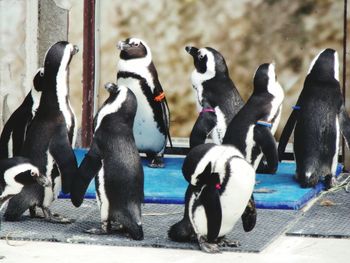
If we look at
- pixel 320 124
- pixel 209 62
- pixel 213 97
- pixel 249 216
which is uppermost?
pixel 209 62

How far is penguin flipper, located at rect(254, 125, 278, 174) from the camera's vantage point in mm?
7852

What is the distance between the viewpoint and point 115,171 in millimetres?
6734

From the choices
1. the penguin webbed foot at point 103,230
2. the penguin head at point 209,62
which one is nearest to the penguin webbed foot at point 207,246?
the penguin webbed foot at point 103,230

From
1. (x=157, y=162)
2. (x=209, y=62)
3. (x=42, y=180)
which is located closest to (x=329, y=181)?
(x=209, y=62)

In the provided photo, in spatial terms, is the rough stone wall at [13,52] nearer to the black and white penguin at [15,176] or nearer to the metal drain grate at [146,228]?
the metal drain grate at [146,228]

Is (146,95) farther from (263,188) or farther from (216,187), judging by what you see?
(216,187)

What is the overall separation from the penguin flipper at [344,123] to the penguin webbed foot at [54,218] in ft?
6.83

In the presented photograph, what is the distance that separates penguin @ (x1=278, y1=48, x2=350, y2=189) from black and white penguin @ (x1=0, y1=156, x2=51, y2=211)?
7.09 feet

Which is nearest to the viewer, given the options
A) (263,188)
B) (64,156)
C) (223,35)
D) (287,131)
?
(64,156)

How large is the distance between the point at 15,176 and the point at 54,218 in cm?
71

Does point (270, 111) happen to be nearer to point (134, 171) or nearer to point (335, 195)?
point (335, 195)

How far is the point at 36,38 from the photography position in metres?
9.46

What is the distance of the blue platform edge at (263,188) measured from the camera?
7598 mm

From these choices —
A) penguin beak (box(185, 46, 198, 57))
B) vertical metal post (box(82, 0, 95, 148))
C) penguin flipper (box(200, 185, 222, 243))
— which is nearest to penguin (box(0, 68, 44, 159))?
penguin beak (box(185, 46, 198, 57))
